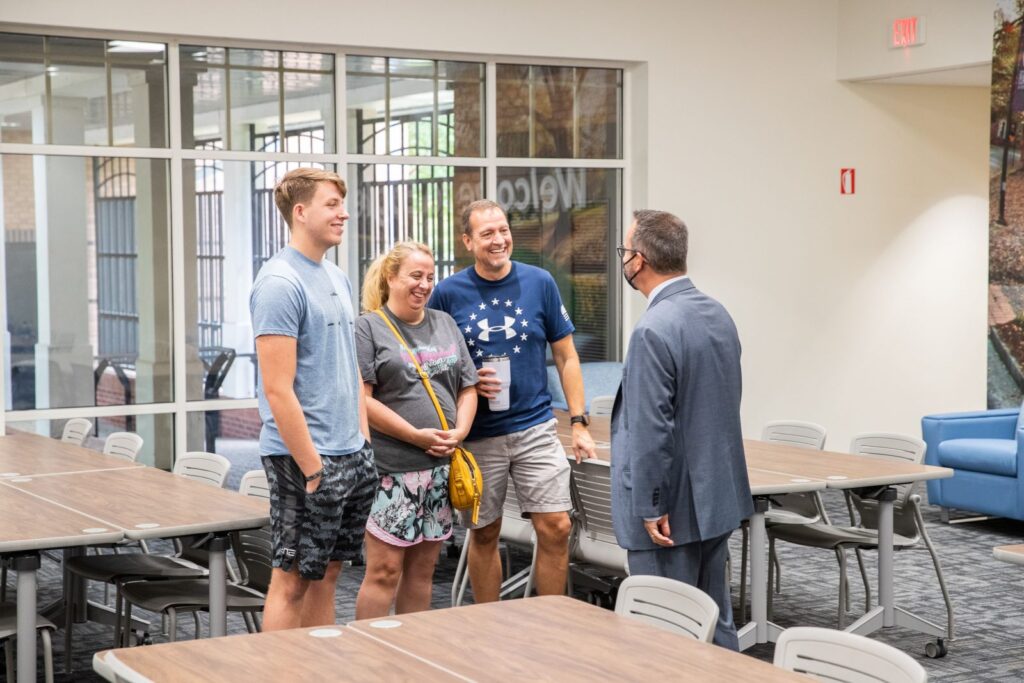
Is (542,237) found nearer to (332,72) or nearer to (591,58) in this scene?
(591,58)

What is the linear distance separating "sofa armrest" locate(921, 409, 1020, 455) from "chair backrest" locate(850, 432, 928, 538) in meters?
2.85

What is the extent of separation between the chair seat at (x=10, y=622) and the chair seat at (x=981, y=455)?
589 centimetres

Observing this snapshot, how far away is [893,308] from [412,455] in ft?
23.3

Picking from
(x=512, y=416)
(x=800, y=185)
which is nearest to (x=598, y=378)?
(x=800, y=185)

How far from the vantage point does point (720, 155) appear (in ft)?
32.9

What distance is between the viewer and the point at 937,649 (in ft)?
17.8

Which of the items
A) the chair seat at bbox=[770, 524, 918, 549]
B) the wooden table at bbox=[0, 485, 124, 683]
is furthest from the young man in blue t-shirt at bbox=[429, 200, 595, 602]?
the wooden table at bbox=[0, 485, 124, 683]

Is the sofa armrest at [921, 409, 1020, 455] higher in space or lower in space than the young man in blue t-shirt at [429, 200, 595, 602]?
lower

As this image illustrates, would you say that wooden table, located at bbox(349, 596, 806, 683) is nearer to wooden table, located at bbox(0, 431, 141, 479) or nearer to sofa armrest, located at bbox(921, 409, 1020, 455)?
wooden table, located at bbox(0, 431, 141, 479)

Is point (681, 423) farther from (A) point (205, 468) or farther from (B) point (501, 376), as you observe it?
(A) point (205, 468)

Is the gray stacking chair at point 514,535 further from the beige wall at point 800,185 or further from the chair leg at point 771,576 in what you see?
the beige wall at point 800,185

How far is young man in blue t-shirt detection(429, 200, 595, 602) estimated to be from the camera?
4.93 meters

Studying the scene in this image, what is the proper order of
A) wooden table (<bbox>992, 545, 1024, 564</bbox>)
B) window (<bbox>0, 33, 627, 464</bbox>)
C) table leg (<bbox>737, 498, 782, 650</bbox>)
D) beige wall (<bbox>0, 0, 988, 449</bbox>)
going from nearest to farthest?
wooden table (<bbox>992, 545, 1024, 564</bbox>) → table leg (<bbox>737, 498, 782, 650</bbox>) → window (<bbox>0, 33, 627, 464</bbox>) → beige wall (<bbox>0, 0, 988, 449</bbox>)

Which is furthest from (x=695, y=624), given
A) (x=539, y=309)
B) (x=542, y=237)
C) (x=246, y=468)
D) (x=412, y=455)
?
(x=542, y=237)
